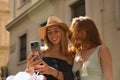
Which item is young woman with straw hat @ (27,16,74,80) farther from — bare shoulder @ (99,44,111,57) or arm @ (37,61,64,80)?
bare shoulder @ (99,44,111,57)

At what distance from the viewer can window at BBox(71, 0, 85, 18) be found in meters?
14.1

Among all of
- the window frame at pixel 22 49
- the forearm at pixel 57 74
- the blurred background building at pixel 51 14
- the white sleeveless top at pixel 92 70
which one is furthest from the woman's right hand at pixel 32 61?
the window frame at pixel 22 49

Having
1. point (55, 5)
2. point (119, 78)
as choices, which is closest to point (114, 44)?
point (119, 78)

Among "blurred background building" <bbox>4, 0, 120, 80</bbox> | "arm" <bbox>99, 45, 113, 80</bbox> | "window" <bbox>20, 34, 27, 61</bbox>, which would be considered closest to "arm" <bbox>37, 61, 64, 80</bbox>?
"arm" <bbox>99, 45, 113, 80</bbox>

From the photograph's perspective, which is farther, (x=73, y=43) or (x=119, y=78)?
(x=119, y=78)

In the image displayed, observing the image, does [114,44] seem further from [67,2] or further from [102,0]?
[67,2]

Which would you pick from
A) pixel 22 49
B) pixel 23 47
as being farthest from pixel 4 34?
pixel 23 47

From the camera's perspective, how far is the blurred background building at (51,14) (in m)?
11.1

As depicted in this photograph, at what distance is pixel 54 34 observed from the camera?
3.64 m

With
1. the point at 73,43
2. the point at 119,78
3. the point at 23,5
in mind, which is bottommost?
the point at 119,78

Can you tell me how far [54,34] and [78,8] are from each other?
1091 cm

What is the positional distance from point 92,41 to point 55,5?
13.0 meters

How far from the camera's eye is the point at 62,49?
3670 millimetres

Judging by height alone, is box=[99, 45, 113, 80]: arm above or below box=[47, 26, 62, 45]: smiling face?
below
